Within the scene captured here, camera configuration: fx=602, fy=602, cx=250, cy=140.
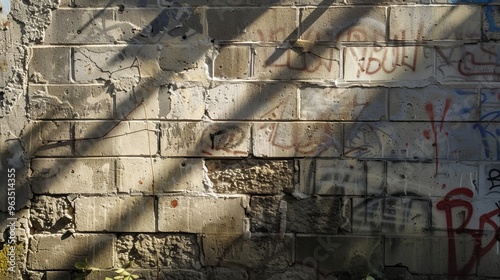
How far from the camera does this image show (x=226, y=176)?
4059 millimetres

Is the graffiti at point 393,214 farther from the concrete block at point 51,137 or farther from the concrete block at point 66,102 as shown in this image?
the concrete block at point 51,137

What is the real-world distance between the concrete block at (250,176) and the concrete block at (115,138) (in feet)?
1.41

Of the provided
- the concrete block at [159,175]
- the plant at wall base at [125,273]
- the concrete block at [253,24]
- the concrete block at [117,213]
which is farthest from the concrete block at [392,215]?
the plant at wall base at [125,273]

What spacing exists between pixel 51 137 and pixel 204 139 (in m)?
1.05

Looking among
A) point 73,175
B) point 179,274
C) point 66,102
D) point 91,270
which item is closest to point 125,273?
point 91,270

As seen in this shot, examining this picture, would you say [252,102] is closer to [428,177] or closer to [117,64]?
[117,64]

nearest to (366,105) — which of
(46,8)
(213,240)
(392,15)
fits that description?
(392,15)

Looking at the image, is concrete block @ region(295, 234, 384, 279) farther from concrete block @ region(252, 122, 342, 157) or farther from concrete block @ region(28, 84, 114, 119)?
concrete block @ region(28, 84, 114, 119)

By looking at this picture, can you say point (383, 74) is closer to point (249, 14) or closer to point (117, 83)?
point (249, 14)

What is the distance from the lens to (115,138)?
4078mm

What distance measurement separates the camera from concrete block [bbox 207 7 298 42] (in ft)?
13.1

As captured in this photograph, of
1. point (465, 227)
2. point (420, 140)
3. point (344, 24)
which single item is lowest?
point (465, 227)

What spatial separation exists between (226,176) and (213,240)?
1.45 ft

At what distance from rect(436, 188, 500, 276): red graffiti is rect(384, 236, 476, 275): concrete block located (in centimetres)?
2
